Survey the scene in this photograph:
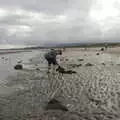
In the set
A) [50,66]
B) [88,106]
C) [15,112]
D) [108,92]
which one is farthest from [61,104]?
[50,66]

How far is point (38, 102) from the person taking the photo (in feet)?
46.3

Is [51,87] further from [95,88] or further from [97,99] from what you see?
[97,99]

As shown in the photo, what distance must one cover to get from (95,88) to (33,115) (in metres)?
6.91

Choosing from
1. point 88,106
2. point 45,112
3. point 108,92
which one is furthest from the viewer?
point 108,92

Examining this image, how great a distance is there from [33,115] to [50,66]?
22064mm

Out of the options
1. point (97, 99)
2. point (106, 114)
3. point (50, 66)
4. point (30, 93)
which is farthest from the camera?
point (50, 66)

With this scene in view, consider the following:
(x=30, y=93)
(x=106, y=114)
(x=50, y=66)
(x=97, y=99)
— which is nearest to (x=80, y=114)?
(x=106, y=114)

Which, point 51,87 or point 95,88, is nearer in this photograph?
point 95,88

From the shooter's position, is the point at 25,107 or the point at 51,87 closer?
the point at 25,107

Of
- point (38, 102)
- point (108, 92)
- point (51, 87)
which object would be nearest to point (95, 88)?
point (108, 92)

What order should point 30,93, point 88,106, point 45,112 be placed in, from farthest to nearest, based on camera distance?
point 30,93
point 88,106
point 45,112

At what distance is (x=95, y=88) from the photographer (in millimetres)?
17344

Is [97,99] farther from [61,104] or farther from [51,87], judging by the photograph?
[51,87]

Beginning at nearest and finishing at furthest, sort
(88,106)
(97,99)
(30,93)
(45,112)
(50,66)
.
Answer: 1. (45,112)
2. (88,106)
3. (97,99)
4. (30,93)
5. (50,66)
